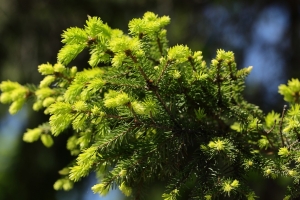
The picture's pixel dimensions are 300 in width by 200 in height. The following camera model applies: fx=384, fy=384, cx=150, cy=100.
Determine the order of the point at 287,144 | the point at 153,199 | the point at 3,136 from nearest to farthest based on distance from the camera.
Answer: the point at 287,144, the point at 153,199, the point at 3,136

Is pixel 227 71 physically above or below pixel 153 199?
below

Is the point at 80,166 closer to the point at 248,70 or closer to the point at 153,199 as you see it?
the point at 248,70

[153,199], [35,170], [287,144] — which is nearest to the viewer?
[287,144]

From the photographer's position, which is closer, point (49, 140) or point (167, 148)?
point (167, 148)

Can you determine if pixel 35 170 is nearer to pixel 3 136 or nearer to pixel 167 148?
pixel 3 136

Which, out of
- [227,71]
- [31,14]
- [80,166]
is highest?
[31,14]

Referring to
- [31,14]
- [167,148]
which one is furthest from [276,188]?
[31,14]
